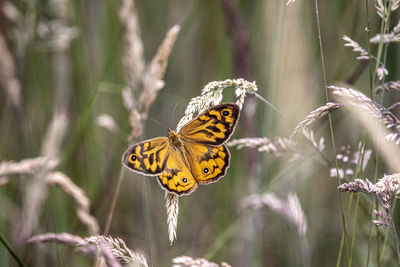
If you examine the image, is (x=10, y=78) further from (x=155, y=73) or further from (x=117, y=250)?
(x=117, y=250)

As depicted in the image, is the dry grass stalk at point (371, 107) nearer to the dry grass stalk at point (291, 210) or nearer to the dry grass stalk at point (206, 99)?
the dry grass stalk at point (206, 99)

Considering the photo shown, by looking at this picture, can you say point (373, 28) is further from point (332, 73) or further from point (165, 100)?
A: point (165, 100)

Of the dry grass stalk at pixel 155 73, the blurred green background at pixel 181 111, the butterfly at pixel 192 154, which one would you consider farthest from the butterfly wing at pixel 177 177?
the blurred green background at pixel 181 111

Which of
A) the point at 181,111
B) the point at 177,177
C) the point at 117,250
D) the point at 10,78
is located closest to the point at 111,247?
the point at 117,250

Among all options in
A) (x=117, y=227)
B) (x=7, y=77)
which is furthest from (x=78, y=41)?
(x=117, y=227)

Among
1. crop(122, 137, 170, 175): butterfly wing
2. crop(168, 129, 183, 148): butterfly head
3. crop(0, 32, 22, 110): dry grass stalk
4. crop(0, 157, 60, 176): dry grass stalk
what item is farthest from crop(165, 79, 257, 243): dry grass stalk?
crop(0, 32, 22, 110): dry grass stalk

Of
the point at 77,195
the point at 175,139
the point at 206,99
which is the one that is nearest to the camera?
the point at 206,99

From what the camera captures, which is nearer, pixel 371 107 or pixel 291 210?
pixel 371 107
